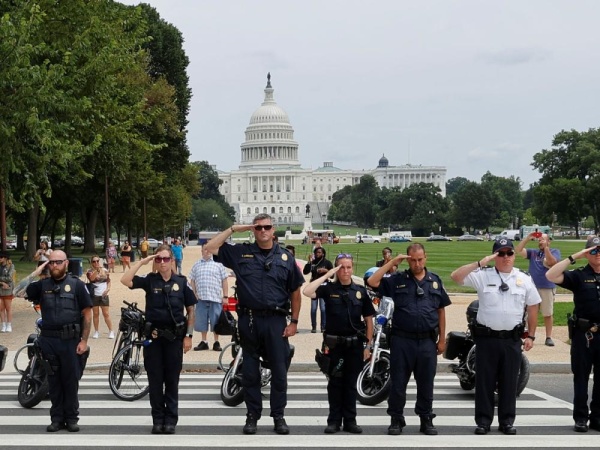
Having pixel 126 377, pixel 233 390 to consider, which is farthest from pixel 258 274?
pixel 126 377

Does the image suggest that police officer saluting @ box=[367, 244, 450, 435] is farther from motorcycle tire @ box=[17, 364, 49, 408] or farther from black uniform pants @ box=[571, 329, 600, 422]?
motorcycle tire @ box=[17, 364, 49, 408]

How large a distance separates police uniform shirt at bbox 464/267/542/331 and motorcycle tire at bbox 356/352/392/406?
83.5 inches

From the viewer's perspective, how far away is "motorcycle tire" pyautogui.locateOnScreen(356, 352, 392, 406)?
37.3ft

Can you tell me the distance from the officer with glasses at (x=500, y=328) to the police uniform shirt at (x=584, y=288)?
419mm

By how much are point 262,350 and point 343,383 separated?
828mm

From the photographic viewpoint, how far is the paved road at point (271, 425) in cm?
902

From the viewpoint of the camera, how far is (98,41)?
25.1 metres

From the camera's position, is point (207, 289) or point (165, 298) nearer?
point (165, 298)

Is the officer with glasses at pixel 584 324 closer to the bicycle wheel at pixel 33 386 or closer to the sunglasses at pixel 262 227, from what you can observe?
the sunglasses at pixel 262 227

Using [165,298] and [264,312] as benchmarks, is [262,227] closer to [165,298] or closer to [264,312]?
[264,312]

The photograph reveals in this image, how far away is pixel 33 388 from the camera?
1122 cm

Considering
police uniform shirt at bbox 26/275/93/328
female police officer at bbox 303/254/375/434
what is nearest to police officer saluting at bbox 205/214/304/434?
female police officer at bbox 303/254/375/434

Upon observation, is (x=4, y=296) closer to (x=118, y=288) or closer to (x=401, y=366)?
(x=401, y=366)

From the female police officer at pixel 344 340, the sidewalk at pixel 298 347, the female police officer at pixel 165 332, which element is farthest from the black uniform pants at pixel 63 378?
the sidewalk at pixel 298 347
